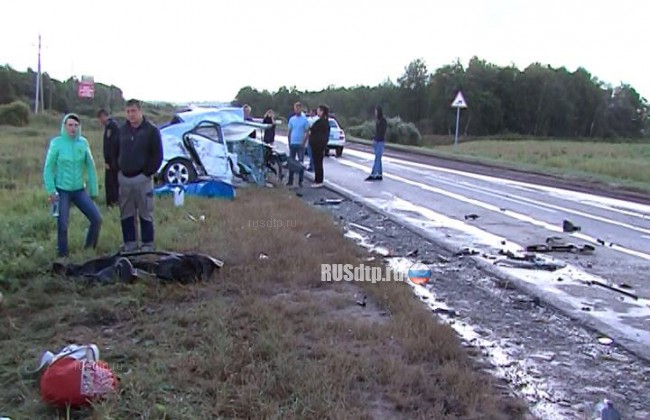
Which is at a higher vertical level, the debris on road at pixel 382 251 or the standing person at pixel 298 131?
the standing person at pixel 298 131

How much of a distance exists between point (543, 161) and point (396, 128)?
91.7ft

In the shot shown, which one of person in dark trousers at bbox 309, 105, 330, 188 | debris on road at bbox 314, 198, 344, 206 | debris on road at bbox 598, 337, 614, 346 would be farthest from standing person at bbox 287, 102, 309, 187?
debris on road at bbox 598, 337, 614, 346

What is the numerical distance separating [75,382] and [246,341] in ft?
4.34

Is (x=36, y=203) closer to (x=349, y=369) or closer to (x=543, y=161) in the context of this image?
(x=349, y=369)

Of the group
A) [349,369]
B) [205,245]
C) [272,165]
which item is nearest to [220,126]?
[272,165]

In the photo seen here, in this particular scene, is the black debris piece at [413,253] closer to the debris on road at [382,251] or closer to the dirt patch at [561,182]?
the debris on road at [382,251]

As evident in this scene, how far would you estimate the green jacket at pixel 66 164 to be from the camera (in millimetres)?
7348

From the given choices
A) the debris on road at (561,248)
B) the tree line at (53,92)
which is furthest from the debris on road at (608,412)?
the tree line at (53,92)

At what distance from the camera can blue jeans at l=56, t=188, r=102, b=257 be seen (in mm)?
7388

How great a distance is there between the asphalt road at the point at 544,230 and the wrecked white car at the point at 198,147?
9.43 feet

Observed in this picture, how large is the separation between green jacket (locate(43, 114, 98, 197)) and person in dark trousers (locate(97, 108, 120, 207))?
165 centimetres

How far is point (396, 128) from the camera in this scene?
55.6 m

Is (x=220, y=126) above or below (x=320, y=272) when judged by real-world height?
above

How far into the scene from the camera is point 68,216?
7.58 m
